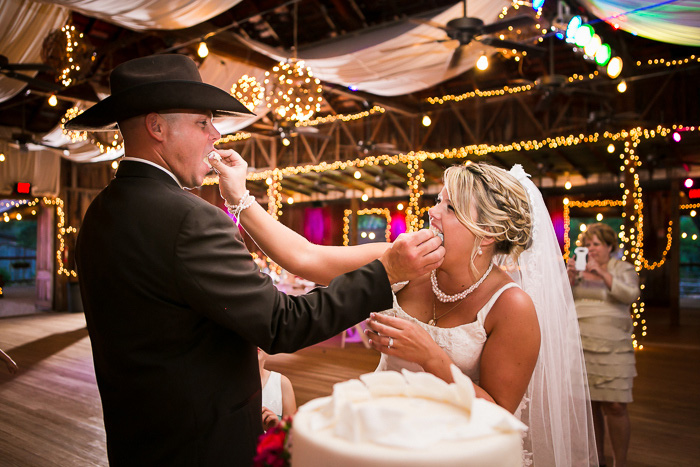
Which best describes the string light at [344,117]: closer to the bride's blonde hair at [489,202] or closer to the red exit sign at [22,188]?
the red exit sign at [22,188]

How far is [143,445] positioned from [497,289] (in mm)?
1172

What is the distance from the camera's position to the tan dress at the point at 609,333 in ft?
11.2

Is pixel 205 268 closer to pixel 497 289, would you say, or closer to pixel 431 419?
pixel 431 419

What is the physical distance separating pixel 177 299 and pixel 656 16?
473cm

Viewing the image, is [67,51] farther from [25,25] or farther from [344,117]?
[344,117]

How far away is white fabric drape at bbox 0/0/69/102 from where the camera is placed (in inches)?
215

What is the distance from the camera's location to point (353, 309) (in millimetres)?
1227

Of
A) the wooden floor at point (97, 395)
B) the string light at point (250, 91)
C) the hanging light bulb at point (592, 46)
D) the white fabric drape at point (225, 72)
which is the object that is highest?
the white fabric drape at point (225, 72)

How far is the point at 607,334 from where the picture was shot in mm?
3529

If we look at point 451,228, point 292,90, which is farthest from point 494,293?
point 292,90

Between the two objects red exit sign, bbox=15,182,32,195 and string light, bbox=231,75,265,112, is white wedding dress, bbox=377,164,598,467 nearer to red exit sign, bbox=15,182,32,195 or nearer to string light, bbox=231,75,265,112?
string light, bbox=231,75,265,112

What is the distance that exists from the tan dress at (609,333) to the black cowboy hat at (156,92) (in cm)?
305

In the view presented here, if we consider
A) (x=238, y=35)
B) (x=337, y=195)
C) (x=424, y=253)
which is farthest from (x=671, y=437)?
(x=337, y=195)

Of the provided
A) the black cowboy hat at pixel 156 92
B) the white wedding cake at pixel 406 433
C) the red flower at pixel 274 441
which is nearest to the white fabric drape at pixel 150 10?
the black cowboy hat at pixel 156 92
